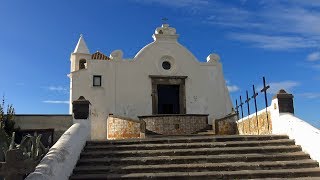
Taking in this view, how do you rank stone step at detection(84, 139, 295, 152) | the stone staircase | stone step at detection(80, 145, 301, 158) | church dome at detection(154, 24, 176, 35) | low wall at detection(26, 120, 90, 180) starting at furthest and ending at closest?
church dome at detection(154, 24, 176, 35) → stone step at detection(84, 139, 295, 152) → stone step at detection(80, 145, 301, 158) → the stone staircase → low wall at detection(26, 120, 90, 180)

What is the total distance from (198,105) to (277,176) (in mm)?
13448

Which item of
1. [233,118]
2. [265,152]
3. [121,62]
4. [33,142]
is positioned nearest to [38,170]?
[33,142]

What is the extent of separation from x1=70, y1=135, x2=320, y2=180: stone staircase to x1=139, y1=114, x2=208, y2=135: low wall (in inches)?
292

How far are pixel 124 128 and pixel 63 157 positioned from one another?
401 inches

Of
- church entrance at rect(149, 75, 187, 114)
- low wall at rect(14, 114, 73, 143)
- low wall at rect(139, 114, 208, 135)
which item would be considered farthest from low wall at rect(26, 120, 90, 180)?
church entrance at rect(149, 75, 187, 114)

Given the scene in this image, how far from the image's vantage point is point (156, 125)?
17.5m

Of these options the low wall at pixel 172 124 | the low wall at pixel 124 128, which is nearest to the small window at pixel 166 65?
the low wall at pixel 172 124

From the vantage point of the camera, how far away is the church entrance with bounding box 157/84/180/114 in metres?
21.5

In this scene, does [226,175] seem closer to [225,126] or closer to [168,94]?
[225,126]

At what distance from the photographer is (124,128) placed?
17578 mm

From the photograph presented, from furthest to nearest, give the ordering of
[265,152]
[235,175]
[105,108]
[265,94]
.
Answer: [105,108], [265,94], [265,152], [235,175]

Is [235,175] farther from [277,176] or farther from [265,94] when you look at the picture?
[265,94]

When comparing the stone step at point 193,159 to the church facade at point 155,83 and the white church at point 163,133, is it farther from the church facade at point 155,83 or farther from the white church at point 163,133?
the church facade at point 155,83

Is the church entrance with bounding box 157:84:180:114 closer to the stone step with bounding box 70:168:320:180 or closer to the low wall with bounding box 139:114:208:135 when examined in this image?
the low wall with bounding box 139:114:208:135
